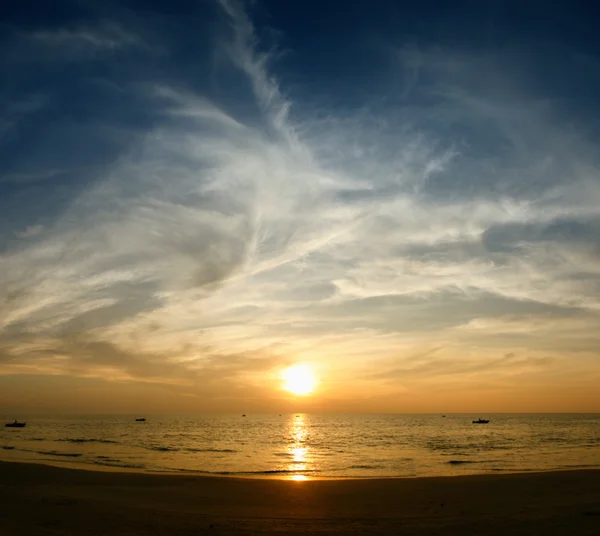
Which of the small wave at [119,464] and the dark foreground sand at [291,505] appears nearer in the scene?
the dark foreground sand at [291,505]

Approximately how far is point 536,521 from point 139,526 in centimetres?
1553

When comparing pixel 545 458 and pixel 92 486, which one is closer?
pixel 92 486

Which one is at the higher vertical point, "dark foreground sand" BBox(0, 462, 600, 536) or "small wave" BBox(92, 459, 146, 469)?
"dark foreground sand" BBox(0, 462, 600, 536)

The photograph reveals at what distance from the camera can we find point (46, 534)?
16.7m

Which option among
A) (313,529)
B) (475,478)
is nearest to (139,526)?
(313,529)

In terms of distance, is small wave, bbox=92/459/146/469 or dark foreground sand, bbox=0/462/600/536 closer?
dark foreground sand, bbox=0/462/600/536

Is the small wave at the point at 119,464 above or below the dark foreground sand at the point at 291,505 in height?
below

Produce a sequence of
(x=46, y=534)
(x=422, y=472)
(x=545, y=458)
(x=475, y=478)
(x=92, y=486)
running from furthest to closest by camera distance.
A: 1. (x=545, y=458)
2. (x=422, y=472)
3. (x=475, y=478)
4. (x=92, y=486)
5. (x=46, y=534)

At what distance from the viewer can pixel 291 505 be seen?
24203mm

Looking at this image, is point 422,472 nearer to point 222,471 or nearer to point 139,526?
point 222,471

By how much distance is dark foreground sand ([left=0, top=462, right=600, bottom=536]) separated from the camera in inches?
736

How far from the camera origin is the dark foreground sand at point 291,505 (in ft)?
61.4

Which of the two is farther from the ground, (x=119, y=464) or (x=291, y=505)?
(x=291, y=505)

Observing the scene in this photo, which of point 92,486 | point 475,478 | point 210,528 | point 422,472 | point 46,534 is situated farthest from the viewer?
point 422,472
